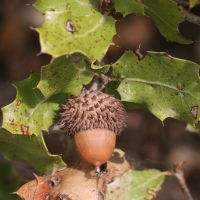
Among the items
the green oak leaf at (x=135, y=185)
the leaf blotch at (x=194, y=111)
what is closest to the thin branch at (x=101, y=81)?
the leaf blotch at (x=194, y=111)

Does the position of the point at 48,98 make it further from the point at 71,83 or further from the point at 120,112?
the point at 120,112

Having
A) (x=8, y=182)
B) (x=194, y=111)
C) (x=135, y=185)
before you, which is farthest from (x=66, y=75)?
(x=8, y=182)

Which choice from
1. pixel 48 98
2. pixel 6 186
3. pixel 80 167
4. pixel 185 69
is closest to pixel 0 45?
pixel 6 186

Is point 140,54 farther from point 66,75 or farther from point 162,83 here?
point 66,75

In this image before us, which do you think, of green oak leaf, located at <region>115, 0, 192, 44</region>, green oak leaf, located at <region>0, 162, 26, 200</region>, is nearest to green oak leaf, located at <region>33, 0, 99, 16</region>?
green oak leaf, located at <region>115, 0, 192, 44</region>

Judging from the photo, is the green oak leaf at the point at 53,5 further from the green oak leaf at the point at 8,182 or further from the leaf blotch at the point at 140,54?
the green oak leaf at the point at 8,182
